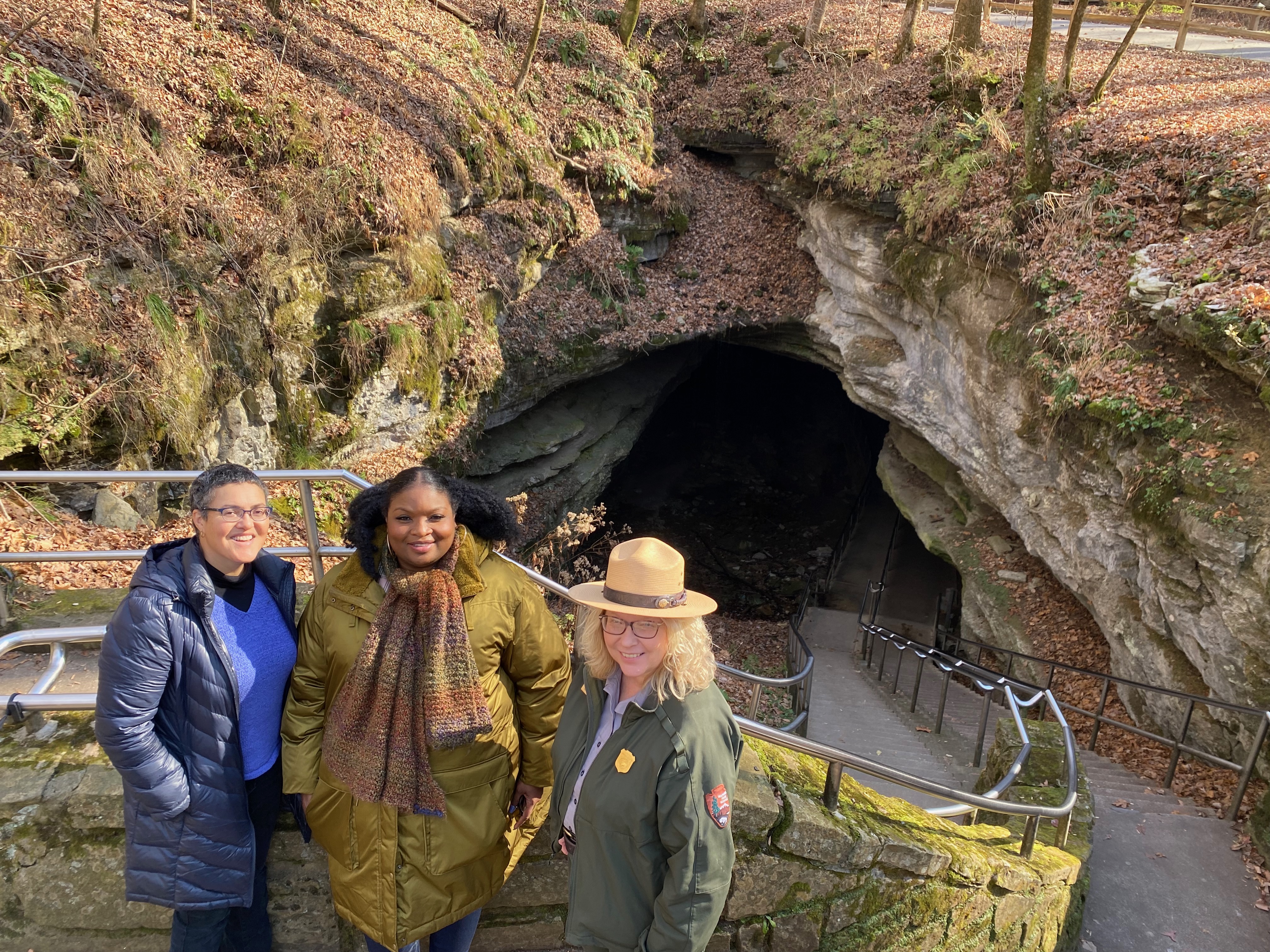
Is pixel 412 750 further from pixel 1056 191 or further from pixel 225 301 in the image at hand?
pixel 1056 191

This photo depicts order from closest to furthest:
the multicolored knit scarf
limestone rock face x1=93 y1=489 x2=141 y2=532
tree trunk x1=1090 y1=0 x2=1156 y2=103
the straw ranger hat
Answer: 1. the straw ranger hat
2. the multicolored knit scarf
3. limestone rock face x1=93 y1=489 x2=141 y2=532
4. tree trunk x1=1090 y1=0 x2=1156 y2=103

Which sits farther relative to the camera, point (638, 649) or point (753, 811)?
point (753, 811)

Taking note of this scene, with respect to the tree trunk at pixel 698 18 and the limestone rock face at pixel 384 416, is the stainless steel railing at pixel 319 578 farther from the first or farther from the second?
the tree trunk at pixel 698 18

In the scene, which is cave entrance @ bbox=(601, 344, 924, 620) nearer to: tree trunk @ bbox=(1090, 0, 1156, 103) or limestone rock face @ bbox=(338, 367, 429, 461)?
limestone rock face @ bbox=(338, 367, 429, 461)

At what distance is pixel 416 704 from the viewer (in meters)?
2.42

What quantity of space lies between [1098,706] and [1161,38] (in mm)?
19468

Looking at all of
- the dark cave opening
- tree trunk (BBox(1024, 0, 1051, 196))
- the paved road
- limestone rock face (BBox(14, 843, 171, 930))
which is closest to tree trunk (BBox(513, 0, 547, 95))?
tree trunk (BBox(1024, 0, 1051, 196))

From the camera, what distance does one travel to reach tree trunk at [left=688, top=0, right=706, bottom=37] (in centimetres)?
1747

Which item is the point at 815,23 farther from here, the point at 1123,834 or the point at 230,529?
the point at 230,529

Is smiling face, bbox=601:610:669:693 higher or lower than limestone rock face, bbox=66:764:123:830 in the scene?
higher

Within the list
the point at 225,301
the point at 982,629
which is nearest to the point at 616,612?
the point at 225,301

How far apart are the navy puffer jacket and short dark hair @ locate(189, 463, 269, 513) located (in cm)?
15

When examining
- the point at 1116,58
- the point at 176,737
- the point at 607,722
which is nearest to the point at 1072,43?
the point at 1116,58

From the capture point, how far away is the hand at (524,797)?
2.67 m
